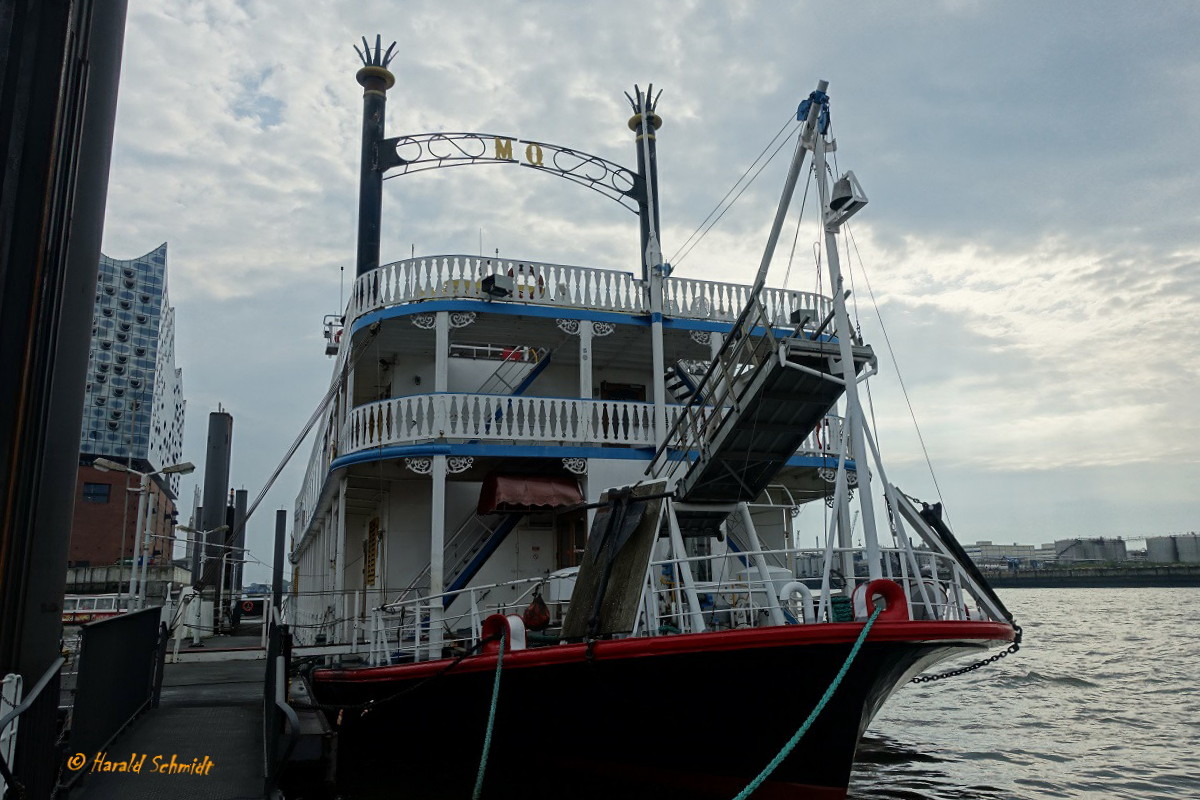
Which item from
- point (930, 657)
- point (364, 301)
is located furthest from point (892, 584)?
point (364, 301)

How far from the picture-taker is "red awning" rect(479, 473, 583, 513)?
12.8m

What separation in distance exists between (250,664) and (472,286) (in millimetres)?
7817

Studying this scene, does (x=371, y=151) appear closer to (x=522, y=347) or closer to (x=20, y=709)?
(x=522, y=347)

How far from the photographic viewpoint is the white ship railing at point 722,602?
7.87 metres

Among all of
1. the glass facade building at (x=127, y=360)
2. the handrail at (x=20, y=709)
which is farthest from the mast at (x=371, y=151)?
the glass facade building at (x=127, y=360)

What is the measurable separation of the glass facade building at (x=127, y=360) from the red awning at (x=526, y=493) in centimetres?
6357

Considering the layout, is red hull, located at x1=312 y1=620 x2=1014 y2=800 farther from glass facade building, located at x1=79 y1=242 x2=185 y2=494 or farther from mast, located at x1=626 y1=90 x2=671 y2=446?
glass facade building, located at x1=79 y1=242 x2=185 y2=494

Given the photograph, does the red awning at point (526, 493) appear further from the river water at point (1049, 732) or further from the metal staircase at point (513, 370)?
the river water at point (1049, 732)

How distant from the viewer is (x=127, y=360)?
2965 inches

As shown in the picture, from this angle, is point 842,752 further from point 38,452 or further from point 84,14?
point 84,14

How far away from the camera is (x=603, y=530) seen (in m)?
9.32

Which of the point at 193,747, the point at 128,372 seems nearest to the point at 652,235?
the point at 193,747

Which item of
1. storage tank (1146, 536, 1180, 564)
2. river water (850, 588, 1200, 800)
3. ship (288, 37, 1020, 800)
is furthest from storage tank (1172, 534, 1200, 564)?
ship (288, 37, 1020, 800)

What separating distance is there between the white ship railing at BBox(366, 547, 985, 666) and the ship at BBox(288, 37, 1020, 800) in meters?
0.07
